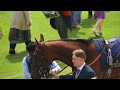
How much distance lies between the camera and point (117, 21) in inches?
463

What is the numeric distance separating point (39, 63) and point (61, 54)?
345 millimetres

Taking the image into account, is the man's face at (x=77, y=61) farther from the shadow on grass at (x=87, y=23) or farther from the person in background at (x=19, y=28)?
the shadow on grass at (x=87, y=23)

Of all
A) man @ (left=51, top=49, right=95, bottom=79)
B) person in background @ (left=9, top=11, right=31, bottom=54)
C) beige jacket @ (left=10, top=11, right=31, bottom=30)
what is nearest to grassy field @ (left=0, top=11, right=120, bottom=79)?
person in background @ (left=9, top=11, right=31, bottom=54)

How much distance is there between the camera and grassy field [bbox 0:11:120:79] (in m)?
7.54

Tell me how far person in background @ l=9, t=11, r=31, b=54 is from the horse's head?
11.7 feet

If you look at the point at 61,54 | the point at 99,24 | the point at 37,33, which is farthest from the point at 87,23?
the point at 61,54

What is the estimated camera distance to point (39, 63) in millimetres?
4777

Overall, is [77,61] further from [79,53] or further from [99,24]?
[99,24]
